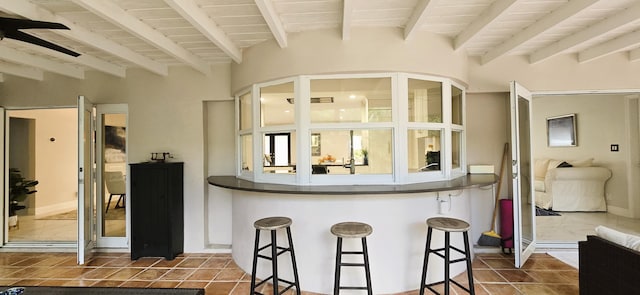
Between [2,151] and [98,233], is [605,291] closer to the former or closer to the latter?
[98,233]

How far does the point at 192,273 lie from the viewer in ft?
10.2

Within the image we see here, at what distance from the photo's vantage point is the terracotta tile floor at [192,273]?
2740 millimetres

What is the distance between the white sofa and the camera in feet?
17.1

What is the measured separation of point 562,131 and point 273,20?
6.63 m

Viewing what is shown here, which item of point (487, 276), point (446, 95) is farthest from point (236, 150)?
point (487, 276)

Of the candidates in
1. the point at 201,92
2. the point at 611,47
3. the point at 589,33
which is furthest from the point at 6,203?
the point at 611,47

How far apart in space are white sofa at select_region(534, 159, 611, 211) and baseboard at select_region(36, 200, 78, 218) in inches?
380

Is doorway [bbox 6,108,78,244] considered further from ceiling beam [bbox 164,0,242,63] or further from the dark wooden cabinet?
ceiling beam [bbox 164,0,242,63]

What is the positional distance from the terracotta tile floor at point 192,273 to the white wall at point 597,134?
244 centimetres

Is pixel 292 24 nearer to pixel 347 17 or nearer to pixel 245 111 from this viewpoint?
pixel 347 17

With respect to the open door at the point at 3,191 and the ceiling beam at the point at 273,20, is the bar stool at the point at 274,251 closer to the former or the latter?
the ceiling beam at the point at 273,20

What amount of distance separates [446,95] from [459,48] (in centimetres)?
48

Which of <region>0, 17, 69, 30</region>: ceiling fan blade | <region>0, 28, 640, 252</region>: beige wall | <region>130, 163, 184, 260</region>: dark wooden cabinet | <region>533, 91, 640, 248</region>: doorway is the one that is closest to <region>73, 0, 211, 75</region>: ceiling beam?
<region>0, 17, 69, 30</region>: ceiling fan blade

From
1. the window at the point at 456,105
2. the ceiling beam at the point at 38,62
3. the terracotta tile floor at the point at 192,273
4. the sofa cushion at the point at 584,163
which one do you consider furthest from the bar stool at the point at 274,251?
the sofa cushion at the point at 584,163
